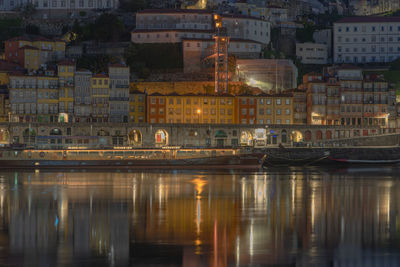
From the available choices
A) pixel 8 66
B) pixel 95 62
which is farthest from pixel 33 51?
pixel 95 62

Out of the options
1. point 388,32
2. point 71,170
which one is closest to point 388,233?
point 71,170

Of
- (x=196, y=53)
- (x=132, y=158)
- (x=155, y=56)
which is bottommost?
(x=132, y=158)

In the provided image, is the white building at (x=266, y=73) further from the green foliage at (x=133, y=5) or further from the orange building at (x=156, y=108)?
the green foliage at (x=133, y=5)

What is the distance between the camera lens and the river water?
2269cm

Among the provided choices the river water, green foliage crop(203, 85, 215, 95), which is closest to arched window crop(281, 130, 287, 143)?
green foliage crop(203, 85, 215, 95)

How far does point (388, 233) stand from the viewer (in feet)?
87.7

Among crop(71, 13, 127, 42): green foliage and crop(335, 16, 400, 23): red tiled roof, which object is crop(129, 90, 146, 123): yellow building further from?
crop(335, 16, 400, 23): red tiled roof

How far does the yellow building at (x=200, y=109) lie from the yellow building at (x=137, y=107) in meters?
3.69

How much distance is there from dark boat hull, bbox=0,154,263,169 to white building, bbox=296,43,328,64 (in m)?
54.0

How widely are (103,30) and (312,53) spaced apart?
111 ft

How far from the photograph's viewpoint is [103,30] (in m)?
108

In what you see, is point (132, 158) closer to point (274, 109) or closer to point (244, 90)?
point (274, 109)

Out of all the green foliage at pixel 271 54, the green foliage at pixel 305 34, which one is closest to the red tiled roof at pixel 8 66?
the green foliage at pixel 271 54

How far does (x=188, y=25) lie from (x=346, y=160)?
44.4 m
